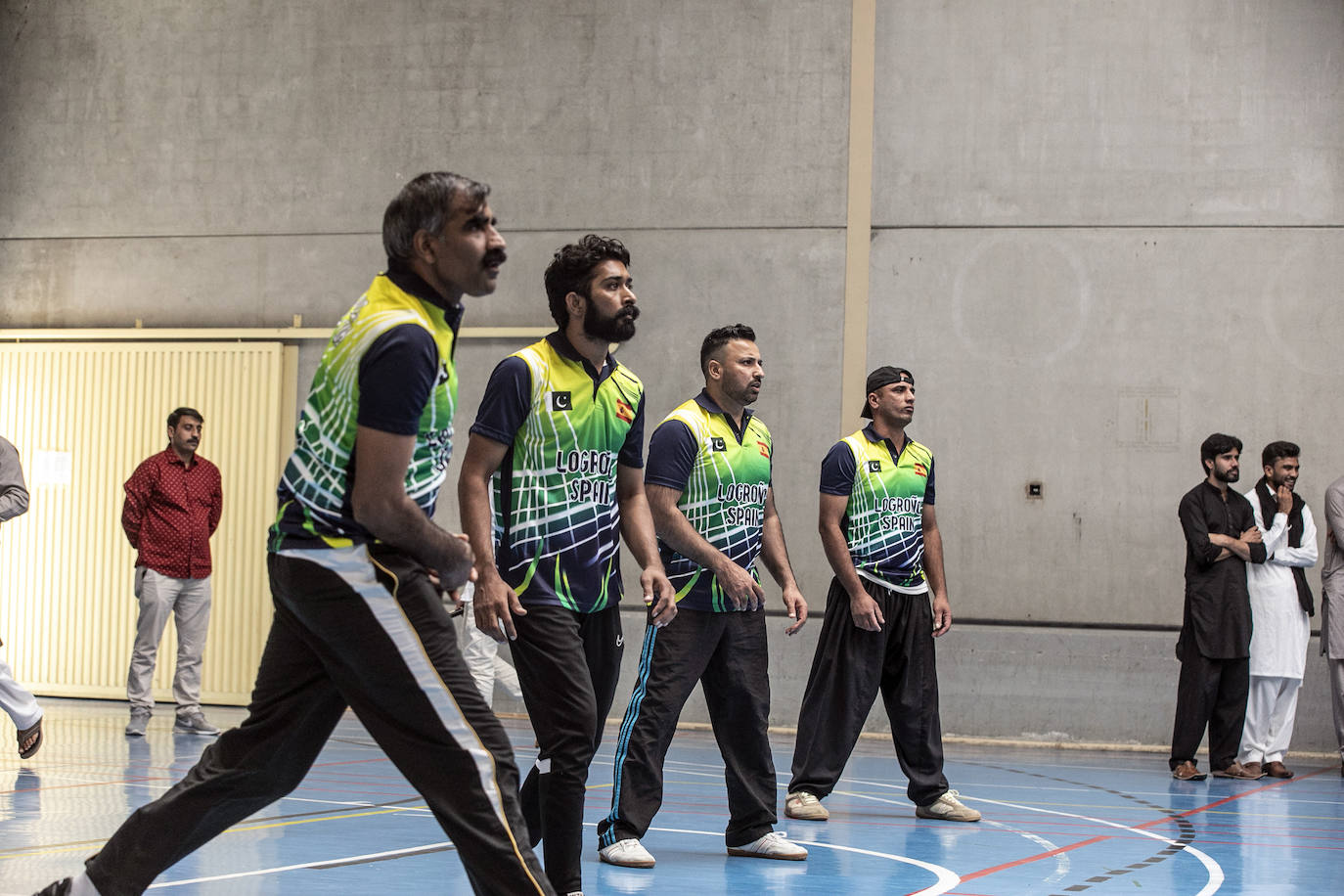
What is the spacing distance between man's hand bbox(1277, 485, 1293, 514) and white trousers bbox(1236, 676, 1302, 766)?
1032mm

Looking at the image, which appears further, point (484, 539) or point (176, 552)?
point (176, 552)

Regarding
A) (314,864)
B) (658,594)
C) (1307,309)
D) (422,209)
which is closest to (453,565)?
(422,209)

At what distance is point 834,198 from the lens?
11.0m

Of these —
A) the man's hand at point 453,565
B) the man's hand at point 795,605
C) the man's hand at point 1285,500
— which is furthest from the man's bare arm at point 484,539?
the man's hand at point 1285,500

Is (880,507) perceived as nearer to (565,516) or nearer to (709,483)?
(709,483)

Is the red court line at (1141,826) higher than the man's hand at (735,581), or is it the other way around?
the man's hand at (735,581)

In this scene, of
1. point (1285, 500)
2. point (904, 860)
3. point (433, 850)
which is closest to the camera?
point (433, 850)

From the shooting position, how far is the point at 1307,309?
10.5 metres

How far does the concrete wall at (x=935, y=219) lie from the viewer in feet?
34.6

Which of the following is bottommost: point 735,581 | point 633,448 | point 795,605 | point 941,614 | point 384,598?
point 941,614

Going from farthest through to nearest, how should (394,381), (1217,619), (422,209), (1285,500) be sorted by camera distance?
1. (1285,500)
2. (1217,619)
3. (422,209)
4. (394,381)

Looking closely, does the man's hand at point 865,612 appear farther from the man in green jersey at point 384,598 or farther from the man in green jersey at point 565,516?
the man in green jersey at point 384,598

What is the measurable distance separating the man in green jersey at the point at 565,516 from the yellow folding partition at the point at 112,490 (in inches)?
295

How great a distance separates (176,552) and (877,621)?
509 cm
